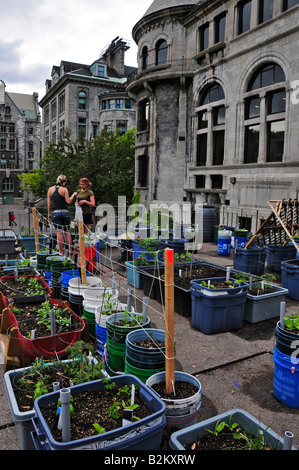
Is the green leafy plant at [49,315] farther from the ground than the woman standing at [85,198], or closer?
closer

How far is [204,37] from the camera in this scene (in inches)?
960

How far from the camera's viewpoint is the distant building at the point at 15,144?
235 feet

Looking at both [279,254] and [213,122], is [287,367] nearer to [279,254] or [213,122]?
[279,254]

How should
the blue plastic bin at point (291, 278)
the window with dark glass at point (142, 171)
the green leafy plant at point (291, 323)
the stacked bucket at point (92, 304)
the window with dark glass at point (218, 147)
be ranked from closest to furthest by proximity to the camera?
the green leafy plant at point (291, 323)
the stacked bucket at point (92, 304)
the blue plastic bin at point (291, 278)
the window with dark glass at point (218, 147)
the window with dark glass at point (142, 171)

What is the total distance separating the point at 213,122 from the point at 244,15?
6.04 metres

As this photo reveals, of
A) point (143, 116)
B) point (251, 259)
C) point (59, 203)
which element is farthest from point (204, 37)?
point (59, 203)

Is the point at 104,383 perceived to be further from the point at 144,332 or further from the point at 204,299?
the point at 204,299

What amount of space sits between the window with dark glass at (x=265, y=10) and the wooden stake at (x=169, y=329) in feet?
63.9

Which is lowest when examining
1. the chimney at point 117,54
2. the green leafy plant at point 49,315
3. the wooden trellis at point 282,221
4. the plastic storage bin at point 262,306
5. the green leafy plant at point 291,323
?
the plastic storage bin at point 262,306

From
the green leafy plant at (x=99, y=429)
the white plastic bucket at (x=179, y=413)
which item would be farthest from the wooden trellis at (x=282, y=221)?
the green leafy plant at (x=99, y=429)

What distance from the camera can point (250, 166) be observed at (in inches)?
774

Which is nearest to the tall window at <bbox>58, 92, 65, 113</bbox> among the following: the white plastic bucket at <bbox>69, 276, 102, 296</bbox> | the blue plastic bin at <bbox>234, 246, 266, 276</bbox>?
the blue plastic bin at <bbox>234, 246, 266, 276</bbox>

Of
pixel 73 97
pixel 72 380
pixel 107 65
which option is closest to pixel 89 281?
pixel 72 380

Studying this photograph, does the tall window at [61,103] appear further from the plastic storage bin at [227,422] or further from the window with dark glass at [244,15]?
the plastic storage bin at [227,422]
